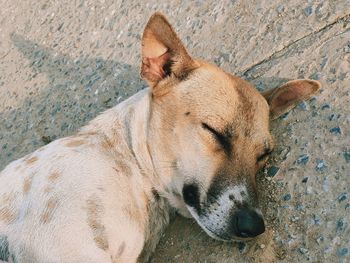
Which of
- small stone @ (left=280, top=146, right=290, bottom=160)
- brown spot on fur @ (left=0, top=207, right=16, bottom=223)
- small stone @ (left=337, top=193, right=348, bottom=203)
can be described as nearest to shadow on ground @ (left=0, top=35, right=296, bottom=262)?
small stone @ (left=280, top=146, right=290, bottom=160)

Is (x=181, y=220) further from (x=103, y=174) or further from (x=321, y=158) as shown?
(x=321, y=158)

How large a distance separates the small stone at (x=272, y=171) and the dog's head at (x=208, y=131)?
79mm

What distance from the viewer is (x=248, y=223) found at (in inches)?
155

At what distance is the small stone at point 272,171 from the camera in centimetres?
452

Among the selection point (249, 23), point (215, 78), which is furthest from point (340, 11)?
point (215, 78)

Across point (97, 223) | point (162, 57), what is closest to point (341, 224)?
point (97, 223)

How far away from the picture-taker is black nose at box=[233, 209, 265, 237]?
3.94m

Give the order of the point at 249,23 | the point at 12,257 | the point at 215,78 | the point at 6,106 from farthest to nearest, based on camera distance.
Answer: the point at 6,106 < the point at 249,23 < the point at 215,78 < the point at 12,257

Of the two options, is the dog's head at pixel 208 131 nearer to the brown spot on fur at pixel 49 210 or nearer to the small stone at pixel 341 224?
the small stone at pixel 341 224

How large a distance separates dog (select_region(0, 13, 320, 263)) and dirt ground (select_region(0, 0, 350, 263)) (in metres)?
0.24

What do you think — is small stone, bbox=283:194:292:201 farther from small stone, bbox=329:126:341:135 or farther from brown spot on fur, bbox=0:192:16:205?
brown spot on fur, bbox=0:192:16:205

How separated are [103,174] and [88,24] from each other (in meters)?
3.42

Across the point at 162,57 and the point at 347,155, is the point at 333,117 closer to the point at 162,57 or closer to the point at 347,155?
the point at 347,155

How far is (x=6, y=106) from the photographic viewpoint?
7027 millimetres
